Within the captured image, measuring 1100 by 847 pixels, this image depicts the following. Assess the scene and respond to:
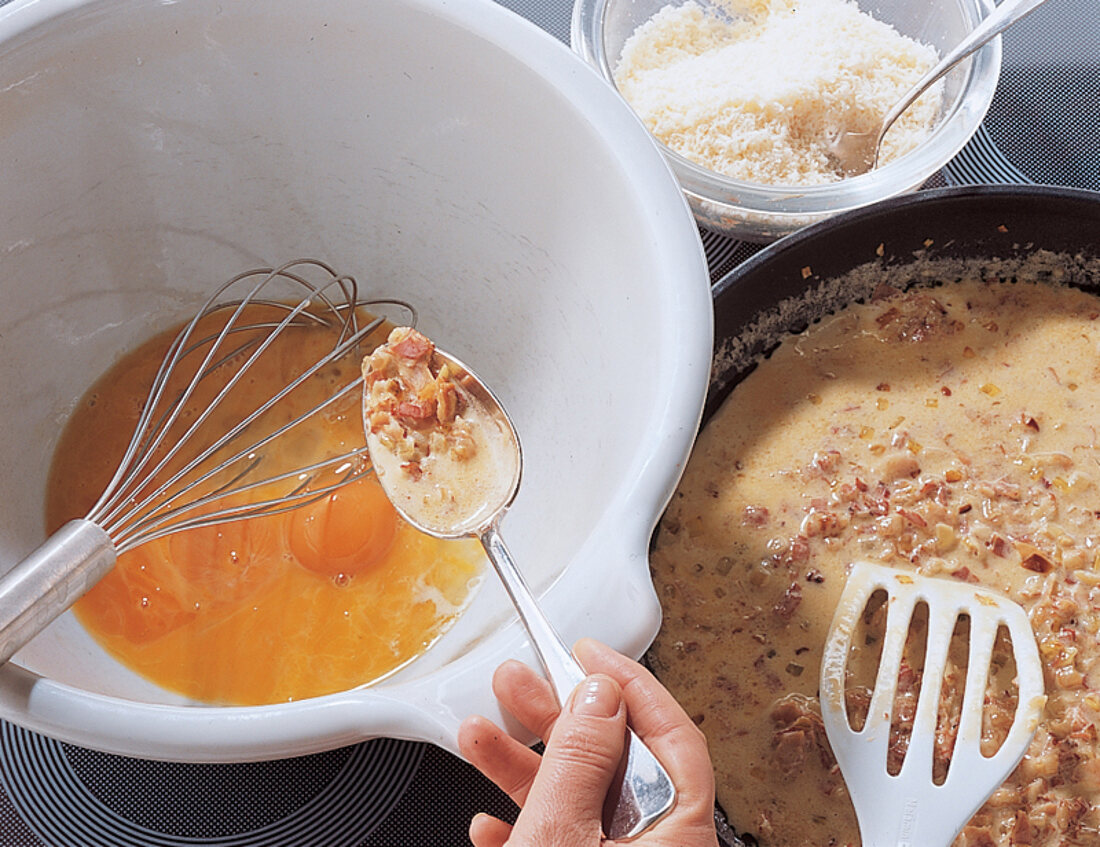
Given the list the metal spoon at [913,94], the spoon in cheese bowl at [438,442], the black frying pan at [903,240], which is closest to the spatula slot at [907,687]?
the black frying pan at [903,240]

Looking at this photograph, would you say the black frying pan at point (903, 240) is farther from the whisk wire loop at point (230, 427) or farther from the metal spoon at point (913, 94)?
the whisk wire loop at point (230, 427)

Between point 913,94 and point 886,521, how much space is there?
1.49ft

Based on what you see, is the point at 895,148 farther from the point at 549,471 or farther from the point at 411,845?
the point at 411,845

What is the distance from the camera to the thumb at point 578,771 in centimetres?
56

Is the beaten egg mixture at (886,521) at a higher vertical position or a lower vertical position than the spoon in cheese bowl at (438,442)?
lower

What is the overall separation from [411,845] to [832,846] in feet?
1.24

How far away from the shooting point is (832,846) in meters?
0.87

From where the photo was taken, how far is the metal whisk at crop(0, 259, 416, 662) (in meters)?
0.86

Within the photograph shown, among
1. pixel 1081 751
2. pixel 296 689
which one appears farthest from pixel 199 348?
pixel 1081 751

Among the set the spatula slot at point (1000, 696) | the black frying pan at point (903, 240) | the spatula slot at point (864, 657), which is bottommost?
the spatula slot at point (1000, 696)

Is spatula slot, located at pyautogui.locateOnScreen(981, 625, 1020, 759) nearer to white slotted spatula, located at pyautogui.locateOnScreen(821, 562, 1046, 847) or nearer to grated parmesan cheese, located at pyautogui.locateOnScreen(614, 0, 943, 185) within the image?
white slotted spatula, located at pyautogui.locateOnScreen(821, 562, 1046, 847)

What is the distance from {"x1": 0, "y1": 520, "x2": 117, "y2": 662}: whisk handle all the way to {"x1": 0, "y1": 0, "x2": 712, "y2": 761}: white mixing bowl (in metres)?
0.03

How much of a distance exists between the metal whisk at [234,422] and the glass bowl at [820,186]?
0.34 m

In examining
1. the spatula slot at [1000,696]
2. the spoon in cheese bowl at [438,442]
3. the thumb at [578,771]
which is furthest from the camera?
the spatula slot at [1000,696]
